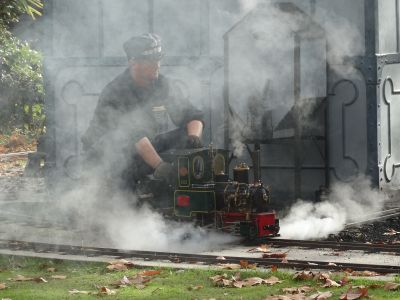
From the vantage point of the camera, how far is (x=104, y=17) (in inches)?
524

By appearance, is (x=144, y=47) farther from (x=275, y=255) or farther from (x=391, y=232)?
(x=391, y=232)

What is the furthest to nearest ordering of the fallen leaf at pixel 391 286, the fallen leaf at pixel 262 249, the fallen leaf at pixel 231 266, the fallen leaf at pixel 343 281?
the fallen leaf at pixel 262 249 → the fallen leaf at pixel 231 266 → the fallen leaf at pixel 343 281 → the fallen leaf at pixel 391 286

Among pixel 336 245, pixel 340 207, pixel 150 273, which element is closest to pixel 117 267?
pixel 150 273

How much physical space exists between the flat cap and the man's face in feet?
0.19

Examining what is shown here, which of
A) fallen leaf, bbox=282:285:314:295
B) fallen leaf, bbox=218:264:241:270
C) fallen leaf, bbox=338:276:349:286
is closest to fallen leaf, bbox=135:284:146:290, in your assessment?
fallen leaf, bbox=218:264:241:270

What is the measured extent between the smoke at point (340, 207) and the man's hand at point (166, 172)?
4.75ft

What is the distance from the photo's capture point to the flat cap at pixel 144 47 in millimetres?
10109

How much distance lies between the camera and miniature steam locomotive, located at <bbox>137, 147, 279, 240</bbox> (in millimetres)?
9445

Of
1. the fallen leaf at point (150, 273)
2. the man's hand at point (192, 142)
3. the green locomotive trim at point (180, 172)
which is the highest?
the man's hand at point (192, 142)

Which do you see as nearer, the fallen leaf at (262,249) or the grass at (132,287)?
the grass at (132,287)

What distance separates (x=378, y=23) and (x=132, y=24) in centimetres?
361

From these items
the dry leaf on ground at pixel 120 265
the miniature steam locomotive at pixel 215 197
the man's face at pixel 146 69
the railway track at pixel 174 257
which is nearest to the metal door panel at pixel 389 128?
the miniature steam locomotive at pixel 215 197

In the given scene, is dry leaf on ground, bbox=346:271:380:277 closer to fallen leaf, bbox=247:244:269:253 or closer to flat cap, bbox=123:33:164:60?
fallen leaf, bbox=247:244:269:253

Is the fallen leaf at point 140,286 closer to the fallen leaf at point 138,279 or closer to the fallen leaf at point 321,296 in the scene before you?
the fallen leaf at point 138,279
